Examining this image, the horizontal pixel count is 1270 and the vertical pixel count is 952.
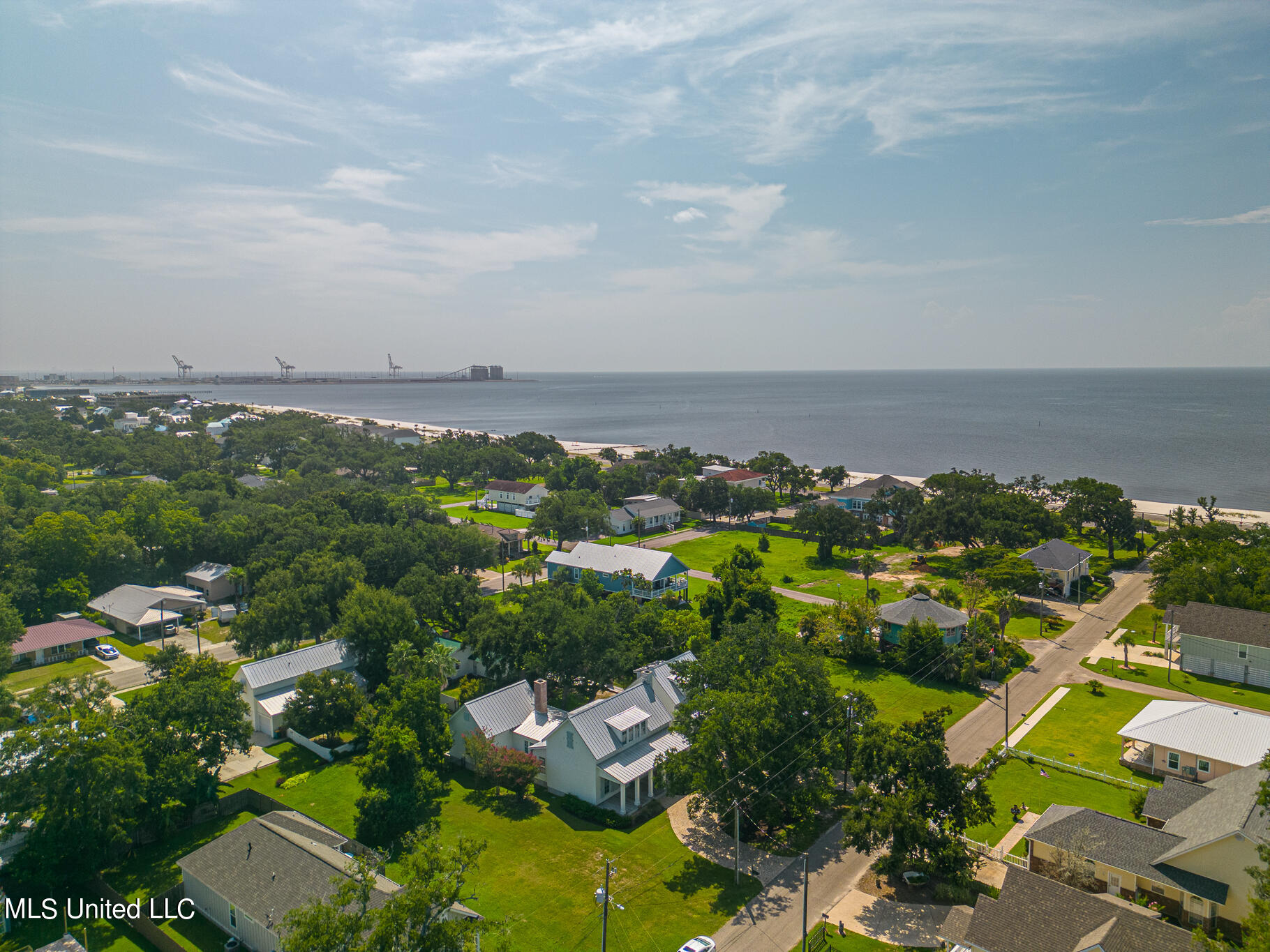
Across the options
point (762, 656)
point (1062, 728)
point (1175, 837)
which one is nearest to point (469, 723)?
point (762, 656)

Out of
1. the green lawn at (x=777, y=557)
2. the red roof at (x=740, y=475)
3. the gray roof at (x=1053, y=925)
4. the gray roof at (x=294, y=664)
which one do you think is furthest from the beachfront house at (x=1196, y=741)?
the red roof at (x=740, y=475)

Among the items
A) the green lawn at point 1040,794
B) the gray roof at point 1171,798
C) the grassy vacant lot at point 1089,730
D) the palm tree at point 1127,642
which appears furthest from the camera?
the palm tree at point 1127,642

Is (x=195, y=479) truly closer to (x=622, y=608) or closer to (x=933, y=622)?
(x=622, y=608)

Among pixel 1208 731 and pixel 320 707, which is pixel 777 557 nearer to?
pixel 1208 731

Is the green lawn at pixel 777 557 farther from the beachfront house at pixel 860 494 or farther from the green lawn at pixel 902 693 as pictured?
the green lawn at pixel 902 693

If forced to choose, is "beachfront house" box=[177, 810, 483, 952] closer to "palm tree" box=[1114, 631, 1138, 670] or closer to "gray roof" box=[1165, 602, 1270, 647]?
"palm tree" box=[1114, 631, 1138, 670]

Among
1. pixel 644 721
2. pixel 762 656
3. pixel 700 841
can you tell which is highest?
pixel 762 656

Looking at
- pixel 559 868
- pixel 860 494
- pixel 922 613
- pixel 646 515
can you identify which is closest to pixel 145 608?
pixel 559 868
